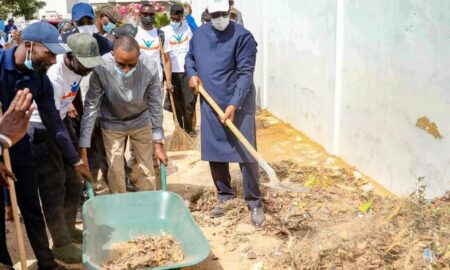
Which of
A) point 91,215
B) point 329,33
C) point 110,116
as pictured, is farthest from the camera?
point 329,33

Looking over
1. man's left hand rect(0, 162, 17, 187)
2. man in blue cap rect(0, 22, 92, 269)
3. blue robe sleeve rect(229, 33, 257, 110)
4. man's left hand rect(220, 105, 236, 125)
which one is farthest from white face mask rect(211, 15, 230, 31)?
man's left hand rect(0, 162, 17, 187)

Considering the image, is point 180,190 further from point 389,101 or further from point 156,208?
point 389,101

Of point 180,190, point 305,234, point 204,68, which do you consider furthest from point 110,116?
point 305,234

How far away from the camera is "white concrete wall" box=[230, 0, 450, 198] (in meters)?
4.38

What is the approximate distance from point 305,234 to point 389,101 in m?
1.66

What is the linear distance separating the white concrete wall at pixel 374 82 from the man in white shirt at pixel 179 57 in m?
1.66

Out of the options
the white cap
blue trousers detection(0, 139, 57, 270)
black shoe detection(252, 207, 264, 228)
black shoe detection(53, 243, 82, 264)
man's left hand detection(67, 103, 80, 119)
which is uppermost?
the white cap

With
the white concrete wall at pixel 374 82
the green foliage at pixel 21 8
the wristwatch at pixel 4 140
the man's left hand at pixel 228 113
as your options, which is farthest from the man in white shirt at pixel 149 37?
the green foliage at pixel 21 8

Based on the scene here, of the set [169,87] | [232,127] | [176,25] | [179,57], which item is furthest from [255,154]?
[176,25]

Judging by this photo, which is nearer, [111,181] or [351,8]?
[111,181]

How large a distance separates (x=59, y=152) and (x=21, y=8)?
2625 centimetres

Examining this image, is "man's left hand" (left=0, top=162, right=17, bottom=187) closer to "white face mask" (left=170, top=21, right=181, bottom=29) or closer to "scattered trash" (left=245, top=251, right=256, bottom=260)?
"scattered trash" (left=245, top=251, right=256, bottom=260)

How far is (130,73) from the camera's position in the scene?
4324 mm

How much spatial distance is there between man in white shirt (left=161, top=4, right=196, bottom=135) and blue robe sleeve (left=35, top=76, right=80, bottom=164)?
150 inches
